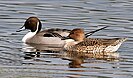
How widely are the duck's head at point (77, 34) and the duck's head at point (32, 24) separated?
222cm

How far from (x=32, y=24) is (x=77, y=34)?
2596 mm

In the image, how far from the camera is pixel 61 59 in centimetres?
1509

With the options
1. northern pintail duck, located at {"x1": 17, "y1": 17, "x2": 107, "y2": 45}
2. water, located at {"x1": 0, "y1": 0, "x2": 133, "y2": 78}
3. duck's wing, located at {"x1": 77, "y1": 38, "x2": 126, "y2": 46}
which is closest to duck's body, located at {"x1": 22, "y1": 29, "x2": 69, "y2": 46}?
northern pintail duck, located at {"x1": 17, "y1": 17, "x2": 107, "y2": 45}

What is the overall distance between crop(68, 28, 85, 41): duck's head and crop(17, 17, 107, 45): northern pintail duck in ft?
1.64

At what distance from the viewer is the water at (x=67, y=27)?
43.1 feet

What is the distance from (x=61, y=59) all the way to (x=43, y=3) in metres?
8.09

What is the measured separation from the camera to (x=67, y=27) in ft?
63.6

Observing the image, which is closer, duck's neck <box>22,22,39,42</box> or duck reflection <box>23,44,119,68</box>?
duck reflection <box>23,44,119,68</box>

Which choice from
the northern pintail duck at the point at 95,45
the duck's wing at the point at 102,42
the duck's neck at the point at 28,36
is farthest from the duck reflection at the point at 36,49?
the duck's wing at the point at 102,42

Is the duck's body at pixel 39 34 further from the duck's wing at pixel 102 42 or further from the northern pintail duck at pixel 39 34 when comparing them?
the duck's wing at pixel 102 42

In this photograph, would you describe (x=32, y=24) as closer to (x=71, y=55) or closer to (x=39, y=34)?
(x=39, y=34)

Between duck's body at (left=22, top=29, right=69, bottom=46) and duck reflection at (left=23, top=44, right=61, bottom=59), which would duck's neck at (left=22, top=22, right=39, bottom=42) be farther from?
duck reflection at (left=23, top=44, right=61, bottom=59)

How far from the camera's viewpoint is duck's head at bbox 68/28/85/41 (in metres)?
17.0

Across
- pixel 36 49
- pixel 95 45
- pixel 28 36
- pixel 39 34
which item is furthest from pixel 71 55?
pixel 39 34
